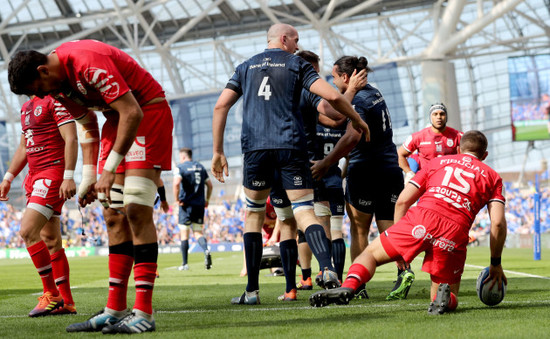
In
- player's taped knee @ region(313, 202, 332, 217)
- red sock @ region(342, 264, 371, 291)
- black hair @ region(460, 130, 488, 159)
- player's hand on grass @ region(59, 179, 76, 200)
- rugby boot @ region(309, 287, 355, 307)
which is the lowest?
rugby boot @ region(309, 287, 355, 307)

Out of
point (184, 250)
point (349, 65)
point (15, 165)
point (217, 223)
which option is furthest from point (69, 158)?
point (217, 223)

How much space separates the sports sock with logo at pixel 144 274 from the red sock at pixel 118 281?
10 cm

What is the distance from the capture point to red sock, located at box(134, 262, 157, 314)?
4395 millimetres

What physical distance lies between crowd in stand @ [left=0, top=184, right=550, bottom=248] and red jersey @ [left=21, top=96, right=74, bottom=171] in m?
26.8

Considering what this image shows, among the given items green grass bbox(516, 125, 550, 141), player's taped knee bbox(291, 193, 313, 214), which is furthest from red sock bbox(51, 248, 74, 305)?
green grass bbox(516, 125, 550, 141)

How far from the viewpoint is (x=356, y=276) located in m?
4.78

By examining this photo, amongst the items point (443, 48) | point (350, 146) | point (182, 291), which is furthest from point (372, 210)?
point (443, 48)

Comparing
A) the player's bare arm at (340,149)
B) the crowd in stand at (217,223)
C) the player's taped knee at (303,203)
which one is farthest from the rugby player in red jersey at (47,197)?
the crowd in stand at (217,223)

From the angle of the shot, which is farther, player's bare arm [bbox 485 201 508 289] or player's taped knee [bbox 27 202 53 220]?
player's taped knee [bbox 27 202 53 220]

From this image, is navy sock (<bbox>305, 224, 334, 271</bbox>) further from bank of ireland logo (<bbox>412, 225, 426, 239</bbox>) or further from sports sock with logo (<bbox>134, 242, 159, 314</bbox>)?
sports sock with logo (<bbox>134, 242, 159, 314</bbox>)

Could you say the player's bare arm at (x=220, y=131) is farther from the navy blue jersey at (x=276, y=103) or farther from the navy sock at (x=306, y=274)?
the navy sock at (x=306, y=274)

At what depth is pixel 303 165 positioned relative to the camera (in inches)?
219

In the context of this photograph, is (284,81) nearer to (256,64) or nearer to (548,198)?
(256,64)

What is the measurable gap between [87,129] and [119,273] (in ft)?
2.89
